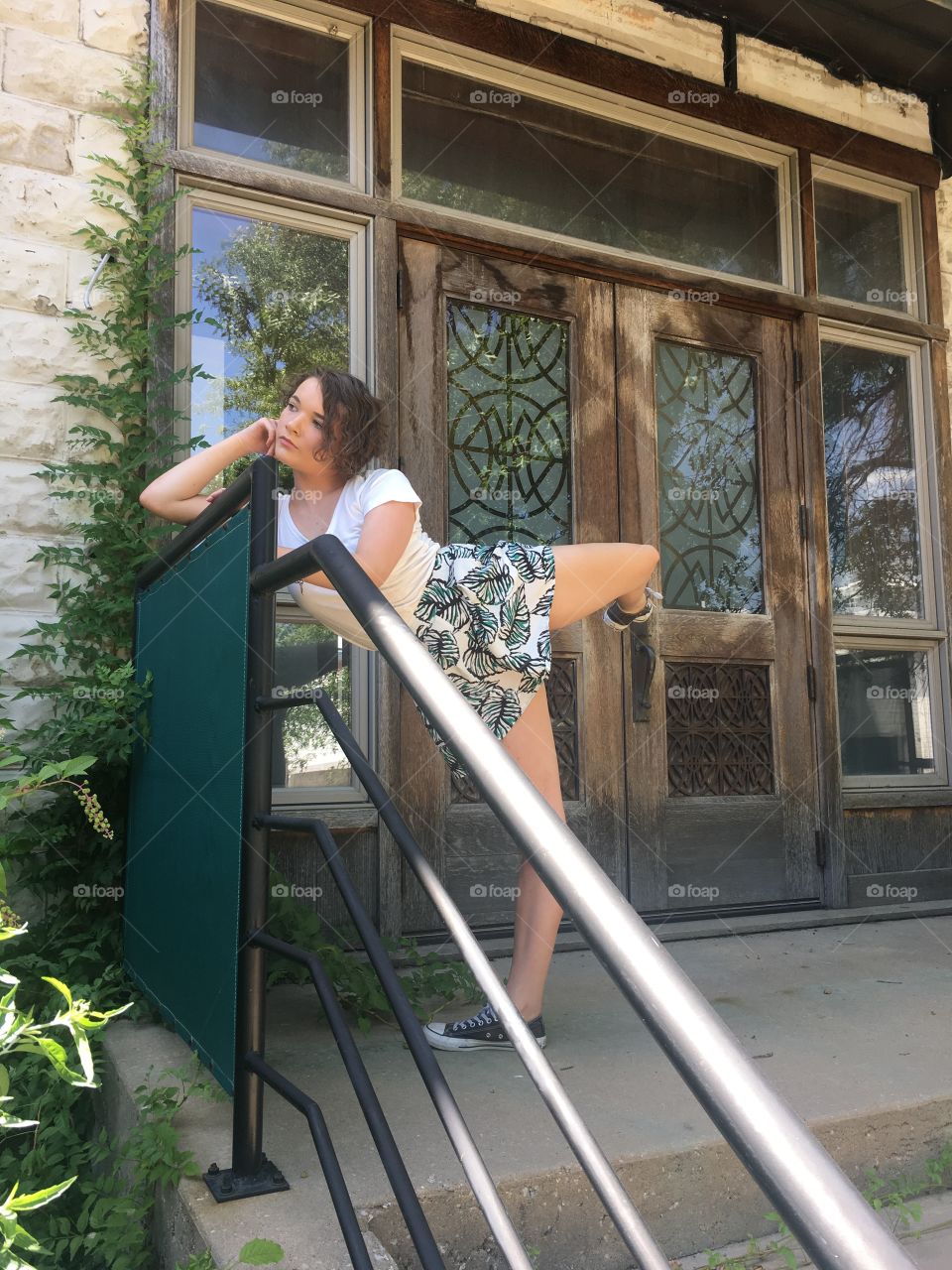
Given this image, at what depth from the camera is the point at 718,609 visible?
422cm

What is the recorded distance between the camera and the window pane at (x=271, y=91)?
345cm

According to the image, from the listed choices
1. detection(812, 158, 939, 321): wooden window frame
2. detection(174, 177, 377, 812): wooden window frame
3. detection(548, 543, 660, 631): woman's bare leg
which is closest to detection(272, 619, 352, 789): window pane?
detection(174, 177, 377, 812): wooden window frame

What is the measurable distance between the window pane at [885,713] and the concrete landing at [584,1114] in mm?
1664

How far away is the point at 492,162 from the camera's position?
399 cm

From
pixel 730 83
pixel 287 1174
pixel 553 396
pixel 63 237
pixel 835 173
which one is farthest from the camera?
pixel 835 173

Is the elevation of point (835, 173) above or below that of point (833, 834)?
above

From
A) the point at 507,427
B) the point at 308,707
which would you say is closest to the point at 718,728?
the point at 507,427

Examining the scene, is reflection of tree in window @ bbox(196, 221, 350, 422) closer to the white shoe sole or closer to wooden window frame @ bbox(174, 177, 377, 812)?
wooden window frame @ bbox(174, 177, 377, 812)

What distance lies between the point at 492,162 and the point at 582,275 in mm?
546

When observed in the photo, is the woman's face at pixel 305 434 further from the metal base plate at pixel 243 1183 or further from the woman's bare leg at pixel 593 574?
the metal base plate at pixel 243 1183

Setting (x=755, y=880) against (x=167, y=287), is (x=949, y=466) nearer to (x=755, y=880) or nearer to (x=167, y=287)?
(x=755, y=880)

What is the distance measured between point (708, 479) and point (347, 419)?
2318mm

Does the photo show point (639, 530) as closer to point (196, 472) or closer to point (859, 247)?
point (859, 247)

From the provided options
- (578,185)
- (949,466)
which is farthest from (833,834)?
(578,185)
